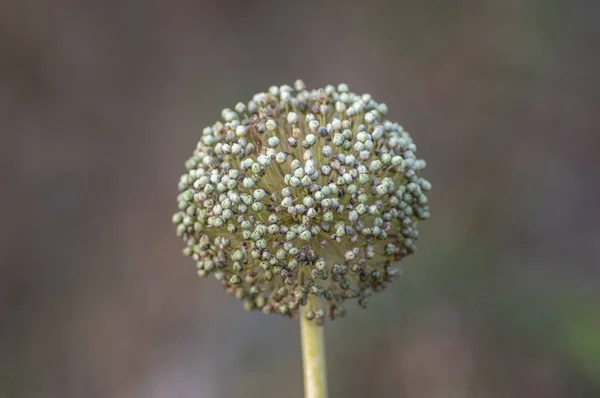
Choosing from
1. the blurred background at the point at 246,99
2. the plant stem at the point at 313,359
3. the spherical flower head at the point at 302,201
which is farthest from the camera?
the blurred background at the point at 246,99

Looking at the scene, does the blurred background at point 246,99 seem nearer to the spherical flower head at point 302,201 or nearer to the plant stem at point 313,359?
the plant stem at point 313,359

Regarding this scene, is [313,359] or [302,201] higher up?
[302,201]

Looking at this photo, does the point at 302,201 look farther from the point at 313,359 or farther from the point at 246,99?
the point at 246,99

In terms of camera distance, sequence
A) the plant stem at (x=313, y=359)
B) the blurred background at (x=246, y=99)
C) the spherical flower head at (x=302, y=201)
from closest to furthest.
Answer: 1. the spherical flower head at (x=302, y=201)
2. the plant stem at (x=313, y=359)
3. the blurred background at (x=246, y=99)

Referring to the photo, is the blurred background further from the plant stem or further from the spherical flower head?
the spherical flower head

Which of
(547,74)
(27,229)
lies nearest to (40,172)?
(27,229)

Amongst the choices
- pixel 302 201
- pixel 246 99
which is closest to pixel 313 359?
pixel 302 201

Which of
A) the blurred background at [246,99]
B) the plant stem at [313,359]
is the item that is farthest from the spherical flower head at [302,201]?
the blurred background at [246,99]
